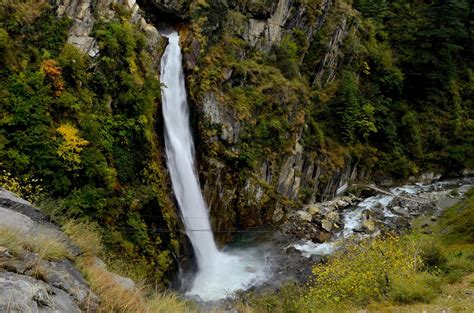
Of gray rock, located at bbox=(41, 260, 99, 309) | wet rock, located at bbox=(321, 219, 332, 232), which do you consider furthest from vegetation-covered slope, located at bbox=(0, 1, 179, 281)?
wet rock, located at bbox=(321, 219, 332, 232)

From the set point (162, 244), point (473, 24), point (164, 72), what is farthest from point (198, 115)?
point (473, 24)

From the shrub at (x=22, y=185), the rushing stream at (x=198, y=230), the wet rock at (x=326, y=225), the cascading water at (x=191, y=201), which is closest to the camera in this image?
the shrub at (x=22, y=185)

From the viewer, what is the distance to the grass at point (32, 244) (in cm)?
407

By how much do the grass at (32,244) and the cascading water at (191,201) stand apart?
30.5 ft

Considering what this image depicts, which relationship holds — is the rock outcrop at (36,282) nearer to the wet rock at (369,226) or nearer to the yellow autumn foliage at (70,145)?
the yellow autumn foliage at (70,145)

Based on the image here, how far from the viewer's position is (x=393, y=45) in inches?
1140

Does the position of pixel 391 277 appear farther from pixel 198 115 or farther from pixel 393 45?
pixel 393 45

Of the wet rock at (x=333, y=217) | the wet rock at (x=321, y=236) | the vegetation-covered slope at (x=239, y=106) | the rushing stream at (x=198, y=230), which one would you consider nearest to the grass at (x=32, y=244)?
the vegetation-covered slope at (x=239, y=106)

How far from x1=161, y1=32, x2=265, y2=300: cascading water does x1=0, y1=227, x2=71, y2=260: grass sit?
9.31 m

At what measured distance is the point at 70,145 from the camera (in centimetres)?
1044

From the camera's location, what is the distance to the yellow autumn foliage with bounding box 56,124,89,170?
10.2m

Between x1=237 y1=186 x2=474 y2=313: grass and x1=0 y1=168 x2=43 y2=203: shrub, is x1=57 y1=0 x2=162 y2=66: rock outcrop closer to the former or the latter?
x1=0 y1=168 x2=43 y2=203: shrub

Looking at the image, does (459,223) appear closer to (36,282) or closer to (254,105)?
(254,105)

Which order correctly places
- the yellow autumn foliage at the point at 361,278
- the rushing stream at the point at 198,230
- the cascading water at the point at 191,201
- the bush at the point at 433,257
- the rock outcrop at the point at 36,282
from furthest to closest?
1. the cascading water at the point at 191,201
2. the rushing stream at the point at 198,230
3. the bush at the point at 433,257
4. the yellow autumn foliage at the point at 361,278
5. the rock outcrop at the point at 36,282
